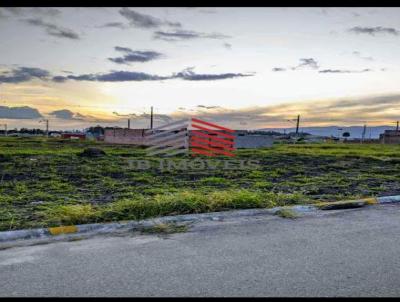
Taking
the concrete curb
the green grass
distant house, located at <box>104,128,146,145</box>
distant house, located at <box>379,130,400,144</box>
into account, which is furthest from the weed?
distant house, located at <box>379,130,400,144</box>

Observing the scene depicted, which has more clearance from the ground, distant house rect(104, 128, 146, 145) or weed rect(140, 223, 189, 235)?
distant house rect(104, 128, 146, 145)

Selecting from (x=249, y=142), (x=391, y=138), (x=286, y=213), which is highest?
(x=391, y=138)

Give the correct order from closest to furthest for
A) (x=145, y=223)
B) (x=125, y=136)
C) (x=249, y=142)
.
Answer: (x=145, y=223)
(x=249, y=142)
(x=125, y=136)

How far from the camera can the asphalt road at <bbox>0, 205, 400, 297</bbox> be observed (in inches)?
123

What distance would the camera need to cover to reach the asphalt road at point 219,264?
123 inches

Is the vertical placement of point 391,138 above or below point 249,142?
above

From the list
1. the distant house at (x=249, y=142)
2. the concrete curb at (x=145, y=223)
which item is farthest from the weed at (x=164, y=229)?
the distant house at (x=249, y=142)

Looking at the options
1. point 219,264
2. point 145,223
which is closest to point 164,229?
point 145,223

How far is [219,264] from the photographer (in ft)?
12.1

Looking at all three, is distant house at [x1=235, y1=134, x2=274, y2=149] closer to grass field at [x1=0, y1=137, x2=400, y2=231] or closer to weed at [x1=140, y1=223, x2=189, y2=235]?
grass field at [x1=0, y1=137, x2=400, y2=231]

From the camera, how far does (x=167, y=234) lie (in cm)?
482

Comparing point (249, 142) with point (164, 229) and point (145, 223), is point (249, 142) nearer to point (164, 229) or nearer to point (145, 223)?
point (145, 223)
